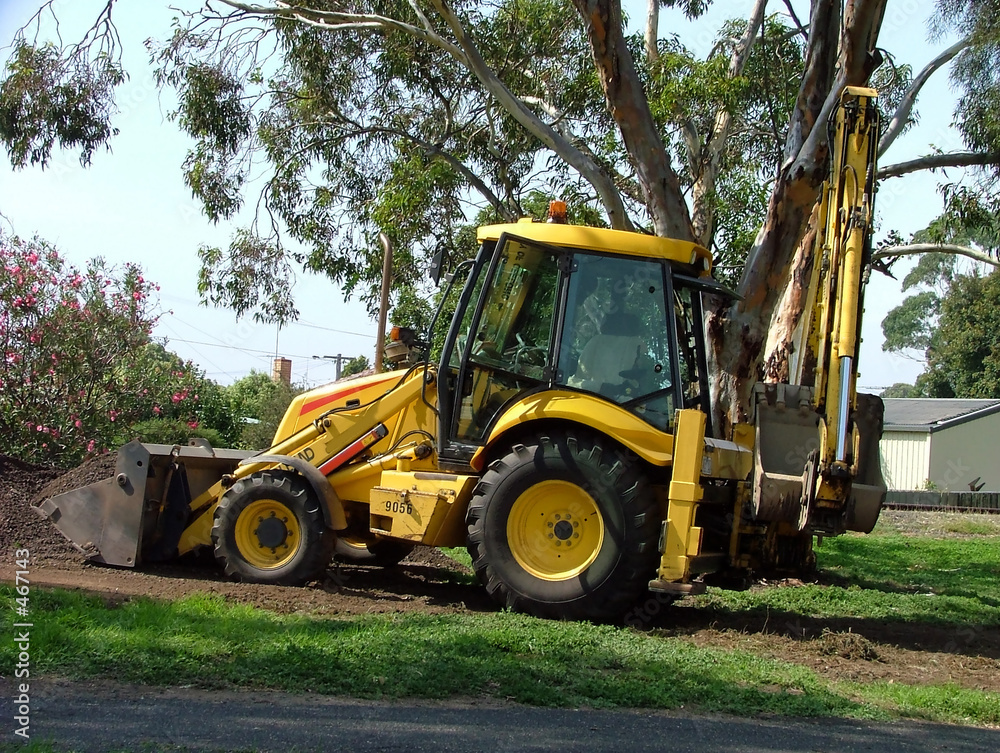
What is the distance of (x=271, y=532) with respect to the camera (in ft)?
28.0

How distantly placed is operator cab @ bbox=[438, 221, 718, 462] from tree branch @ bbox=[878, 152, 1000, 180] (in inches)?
288

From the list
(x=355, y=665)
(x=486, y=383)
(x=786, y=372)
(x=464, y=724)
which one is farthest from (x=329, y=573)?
(x=786, y=372)

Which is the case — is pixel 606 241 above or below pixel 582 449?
above

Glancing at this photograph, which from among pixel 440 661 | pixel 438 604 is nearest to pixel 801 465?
pixel 438 604

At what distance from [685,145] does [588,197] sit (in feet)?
5.41

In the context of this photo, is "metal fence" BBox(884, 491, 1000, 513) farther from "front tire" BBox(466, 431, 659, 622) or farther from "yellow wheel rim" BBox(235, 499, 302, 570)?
"yellow wheel rim" BBox(235, 499, 302, 570)

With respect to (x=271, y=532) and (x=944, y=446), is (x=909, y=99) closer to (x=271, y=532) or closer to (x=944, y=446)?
(x=271, y=532)

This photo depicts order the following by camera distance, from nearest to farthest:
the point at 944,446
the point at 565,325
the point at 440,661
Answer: the point at 440,661, the point at 565,325, the point at 944,446

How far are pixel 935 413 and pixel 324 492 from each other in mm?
36062

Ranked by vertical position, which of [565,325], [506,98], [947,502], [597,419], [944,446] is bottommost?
[947,502]

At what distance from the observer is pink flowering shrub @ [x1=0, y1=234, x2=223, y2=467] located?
42.6 feet

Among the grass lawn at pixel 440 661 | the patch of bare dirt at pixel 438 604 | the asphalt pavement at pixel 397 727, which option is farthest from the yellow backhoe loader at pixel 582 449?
the asphalt pavement at pixel 397 727

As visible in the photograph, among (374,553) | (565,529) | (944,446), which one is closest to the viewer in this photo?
(565,529)

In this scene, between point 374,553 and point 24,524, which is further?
point 374,553
